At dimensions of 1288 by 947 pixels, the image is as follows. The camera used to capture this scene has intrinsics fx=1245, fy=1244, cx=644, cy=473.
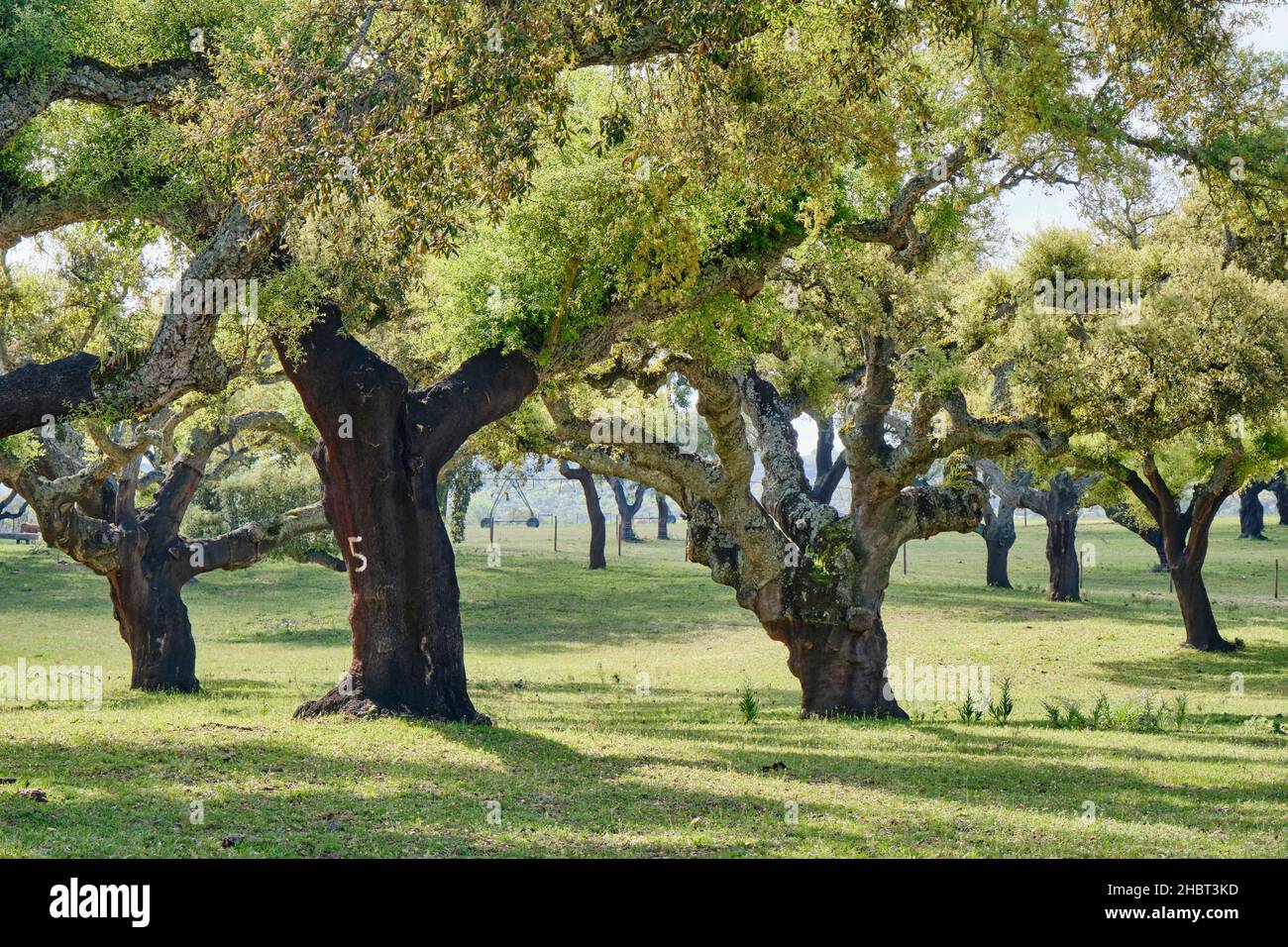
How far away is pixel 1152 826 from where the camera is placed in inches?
416

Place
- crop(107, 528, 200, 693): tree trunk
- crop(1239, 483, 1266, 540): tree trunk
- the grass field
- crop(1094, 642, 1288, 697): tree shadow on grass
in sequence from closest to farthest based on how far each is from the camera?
the grass field, crop(107, 528, 200, 693): tree trunk, crop(1094, 642, 1288, 697): tree shadow on grass, crop(1239, 483, 1266, 540): tree trunk

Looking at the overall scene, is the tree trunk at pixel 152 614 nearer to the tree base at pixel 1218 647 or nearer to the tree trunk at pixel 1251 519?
the tree base at pixel 1218 647

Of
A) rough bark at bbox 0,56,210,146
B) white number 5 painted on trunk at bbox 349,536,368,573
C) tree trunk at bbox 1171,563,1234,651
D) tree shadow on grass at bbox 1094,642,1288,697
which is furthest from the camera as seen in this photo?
tree trunk at bbox 1171,563,1234,651

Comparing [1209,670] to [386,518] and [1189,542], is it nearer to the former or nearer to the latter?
[1189,542]

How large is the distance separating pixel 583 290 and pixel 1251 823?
971cm

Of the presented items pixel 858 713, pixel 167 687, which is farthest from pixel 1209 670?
pixel 167 687

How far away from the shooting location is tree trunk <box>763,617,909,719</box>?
803 inches

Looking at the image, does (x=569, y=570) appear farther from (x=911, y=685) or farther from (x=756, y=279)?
(x=756, y=279)

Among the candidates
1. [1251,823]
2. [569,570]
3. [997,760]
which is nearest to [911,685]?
[997,760]

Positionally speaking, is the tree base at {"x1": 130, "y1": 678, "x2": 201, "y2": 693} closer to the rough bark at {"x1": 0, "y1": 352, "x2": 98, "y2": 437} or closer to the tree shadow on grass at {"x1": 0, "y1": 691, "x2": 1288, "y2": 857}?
the tree shadow on grass at {"x1": 0, "y1": 691, "x2": 1288, "y2": 857}

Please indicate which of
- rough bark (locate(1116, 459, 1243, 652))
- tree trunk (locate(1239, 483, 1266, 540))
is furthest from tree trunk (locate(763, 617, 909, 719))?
tree trunk (locate(1239, 483, 1266, 540))

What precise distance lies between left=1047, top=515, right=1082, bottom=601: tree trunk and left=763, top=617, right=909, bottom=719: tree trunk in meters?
24.8

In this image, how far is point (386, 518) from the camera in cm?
1590

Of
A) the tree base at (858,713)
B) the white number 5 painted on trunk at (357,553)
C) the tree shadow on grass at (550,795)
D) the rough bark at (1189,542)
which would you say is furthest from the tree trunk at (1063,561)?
the white number 5 painted on trunk at (357,553)
